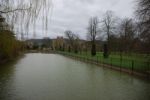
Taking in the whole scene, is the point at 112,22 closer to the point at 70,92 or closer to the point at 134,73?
the point at 134,73

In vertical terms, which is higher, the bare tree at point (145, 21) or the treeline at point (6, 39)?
the bare tree at point (145, 21)

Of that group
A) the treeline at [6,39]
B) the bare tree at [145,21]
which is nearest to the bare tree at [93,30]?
the treeline at [6,39]

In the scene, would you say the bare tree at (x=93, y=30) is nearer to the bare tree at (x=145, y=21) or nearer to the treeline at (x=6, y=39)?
the treeline at (x=6, y=39)

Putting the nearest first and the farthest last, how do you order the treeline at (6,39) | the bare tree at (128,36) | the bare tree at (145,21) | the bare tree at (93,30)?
the treeline at (6,39), the bare tree at (145,21), the bare tree at (128,36), the bare tree at (93,30)

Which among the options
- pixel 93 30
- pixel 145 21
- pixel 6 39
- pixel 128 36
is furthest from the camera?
pixel 93 30

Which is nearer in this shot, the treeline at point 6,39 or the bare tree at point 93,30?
the treeline at point 6,39

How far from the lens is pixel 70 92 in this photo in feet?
48.3

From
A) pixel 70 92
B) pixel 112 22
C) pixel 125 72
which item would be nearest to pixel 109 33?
pixel 112 22

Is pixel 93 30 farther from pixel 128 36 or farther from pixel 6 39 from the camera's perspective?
pixel 6 39

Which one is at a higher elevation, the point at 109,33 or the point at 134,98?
the point at 109,33

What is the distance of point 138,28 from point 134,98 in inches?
460

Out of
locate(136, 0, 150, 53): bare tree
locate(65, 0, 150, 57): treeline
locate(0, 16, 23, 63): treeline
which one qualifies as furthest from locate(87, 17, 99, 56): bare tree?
locate(136, 0, 150, 53): bare tree

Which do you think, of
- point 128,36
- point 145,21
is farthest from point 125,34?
point 145,21

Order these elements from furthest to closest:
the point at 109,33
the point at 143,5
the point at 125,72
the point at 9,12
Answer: the point at 109,33 < the point at 125,72 < the point at 143,5 < the point at 9,12
